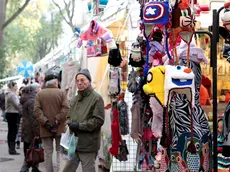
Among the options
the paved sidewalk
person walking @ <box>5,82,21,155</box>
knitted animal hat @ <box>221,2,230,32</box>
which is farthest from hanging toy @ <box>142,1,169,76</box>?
person walking @ <box>5,82,21,155</box>

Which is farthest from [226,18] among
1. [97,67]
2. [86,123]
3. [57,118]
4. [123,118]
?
[97,67]

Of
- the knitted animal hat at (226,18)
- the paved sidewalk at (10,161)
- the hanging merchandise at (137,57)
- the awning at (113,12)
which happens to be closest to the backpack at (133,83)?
the hanging merchandise at (137,57)

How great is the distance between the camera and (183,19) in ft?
16.6

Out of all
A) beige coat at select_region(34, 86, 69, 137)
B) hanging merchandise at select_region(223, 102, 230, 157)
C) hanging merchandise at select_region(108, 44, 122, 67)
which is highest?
hanging merchandise at select_region(108, 44, 122, 67)

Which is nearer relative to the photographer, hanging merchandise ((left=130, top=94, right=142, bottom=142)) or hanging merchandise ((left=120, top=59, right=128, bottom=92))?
hanging merchandise ((left=130, top=94, right=142, bottom=142))

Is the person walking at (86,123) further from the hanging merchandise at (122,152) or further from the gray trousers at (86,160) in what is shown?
the hanging merchandise at (122,152)

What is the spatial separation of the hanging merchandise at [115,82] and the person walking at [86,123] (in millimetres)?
809

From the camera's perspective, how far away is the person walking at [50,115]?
8.50m

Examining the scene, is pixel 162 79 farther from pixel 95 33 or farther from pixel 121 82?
pixel 95 33

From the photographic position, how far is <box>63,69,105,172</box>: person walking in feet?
22.2

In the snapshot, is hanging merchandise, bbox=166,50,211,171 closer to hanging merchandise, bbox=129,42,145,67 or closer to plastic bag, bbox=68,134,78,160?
hanging merchandise, bbox=129,42,145,67

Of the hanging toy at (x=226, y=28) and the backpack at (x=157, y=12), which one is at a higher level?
the backpack at (x=157, y=12)

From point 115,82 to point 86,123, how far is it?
1.20m

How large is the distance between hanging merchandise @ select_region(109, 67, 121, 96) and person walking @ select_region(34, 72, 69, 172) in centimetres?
136
